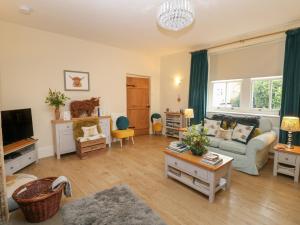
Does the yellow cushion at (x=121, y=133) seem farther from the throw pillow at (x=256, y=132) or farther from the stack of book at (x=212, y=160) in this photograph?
the throw pillow at (x=256, y=132)

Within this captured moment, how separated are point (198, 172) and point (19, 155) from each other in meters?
2.93

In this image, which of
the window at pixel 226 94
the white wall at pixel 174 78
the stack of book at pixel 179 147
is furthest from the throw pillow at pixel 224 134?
the white wall at pixel 174 78

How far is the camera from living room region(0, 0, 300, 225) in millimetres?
1921

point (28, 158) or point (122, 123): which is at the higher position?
point (122, 123)

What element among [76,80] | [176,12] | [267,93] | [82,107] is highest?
[176,12]

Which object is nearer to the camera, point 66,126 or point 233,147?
point 233,147

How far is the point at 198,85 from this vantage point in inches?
173

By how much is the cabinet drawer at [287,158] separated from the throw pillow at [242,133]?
0.52m

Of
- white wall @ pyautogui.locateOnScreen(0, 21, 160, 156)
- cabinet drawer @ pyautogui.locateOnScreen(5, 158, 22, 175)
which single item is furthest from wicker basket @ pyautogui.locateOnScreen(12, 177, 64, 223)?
white wall @ pyautogui.locateOnScreen(0, 21, 160, 156)

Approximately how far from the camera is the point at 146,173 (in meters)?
2.76

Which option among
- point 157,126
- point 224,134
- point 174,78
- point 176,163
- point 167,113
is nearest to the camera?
point 176,163

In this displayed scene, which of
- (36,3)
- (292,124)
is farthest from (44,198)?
(292,124)

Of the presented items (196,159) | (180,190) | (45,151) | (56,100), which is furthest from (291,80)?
(45,151)

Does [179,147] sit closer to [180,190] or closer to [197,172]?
[197,172]
